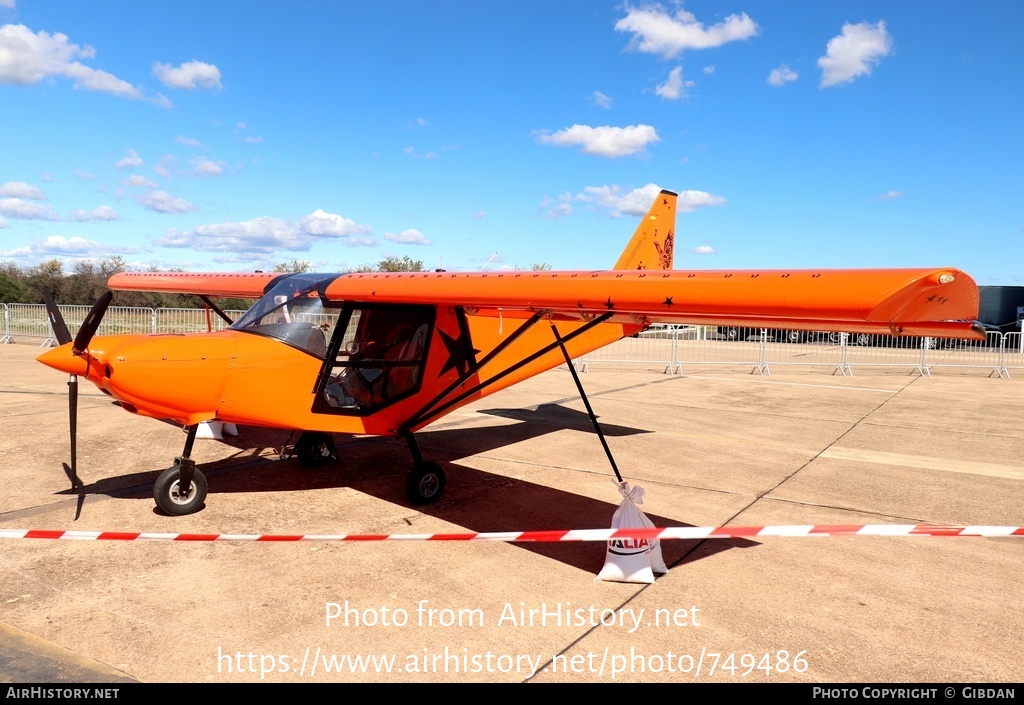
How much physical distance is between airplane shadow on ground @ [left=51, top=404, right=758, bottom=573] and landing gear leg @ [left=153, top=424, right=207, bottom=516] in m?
0.45

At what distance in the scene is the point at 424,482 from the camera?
606cm

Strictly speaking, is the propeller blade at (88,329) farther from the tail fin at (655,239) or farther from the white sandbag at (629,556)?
the tail fin at (655,239)

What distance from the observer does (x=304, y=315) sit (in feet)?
19.5

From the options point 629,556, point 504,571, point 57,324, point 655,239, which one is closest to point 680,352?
point 655,239

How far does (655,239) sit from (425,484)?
17.6ft

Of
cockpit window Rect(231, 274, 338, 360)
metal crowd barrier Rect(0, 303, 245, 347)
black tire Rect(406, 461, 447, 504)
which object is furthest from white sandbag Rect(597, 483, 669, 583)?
metal crowd barrier Rect(0, 303, 245, 347)

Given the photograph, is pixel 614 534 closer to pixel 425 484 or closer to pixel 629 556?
pixel 629 556

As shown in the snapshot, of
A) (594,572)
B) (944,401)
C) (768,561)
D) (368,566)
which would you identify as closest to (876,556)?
(768,561)

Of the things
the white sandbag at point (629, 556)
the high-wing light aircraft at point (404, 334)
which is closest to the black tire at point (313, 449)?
the high-wing light aircraft at point (404, 334)

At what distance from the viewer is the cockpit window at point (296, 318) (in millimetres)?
5809

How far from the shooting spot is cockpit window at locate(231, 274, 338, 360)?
5.81 metres

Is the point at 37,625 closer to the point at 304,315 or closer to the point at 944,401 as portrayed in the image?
the point at 304,315

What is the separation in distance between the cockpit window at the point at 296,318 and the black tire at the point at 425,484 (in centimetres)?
139

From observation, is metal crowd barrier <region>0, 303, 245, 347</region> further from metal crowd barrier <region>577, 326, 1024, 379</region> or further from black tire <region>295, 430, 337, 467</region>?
black tire <region>295, 430, 337, 467</region>
